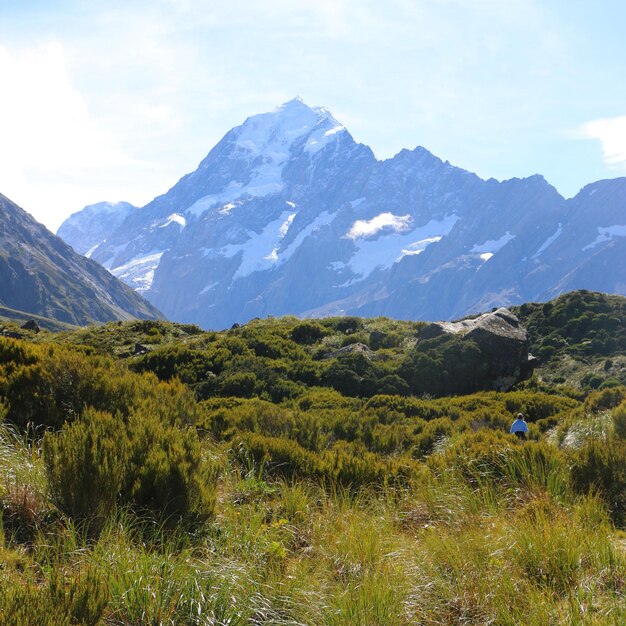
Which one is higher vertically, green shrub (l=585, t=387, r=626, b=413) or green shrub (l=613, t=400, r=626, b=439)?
green shrub (l=613, t=400, r=626, b=439)

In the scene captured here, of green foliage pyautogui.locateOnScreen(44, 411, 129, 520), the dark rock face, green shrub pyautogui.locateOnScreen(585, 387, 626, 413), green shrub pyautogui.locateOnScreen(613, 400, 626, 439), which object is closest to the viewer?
green foliage pyautogui.locateOnScreen(44, 411, 129, 520)

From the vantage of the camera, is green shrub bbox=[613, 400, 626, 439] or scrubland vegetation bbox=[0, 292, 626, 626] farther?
green shrub bbox=[613, 400, 626, 439]

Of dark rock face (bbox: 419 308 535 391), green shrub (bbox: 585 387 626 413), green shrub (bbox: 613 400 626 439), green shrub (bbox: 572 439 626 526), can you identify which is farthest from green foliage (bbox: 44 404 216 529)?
dark rock face (bbox: 419 308 535 391)

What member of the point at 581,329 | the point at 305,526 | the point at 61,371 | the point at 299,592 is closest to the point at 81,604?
the point at 299,592

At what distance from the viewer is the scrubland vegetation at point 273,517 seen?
419 centimetres

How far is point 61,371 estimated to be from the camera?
894 cm

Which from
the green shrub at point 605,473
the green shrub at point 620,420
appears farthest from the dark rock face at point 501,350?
the green shrub at point 605,473

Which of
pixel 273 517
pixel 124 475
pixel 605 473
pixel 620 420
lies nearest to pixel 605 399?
pixel 620 420

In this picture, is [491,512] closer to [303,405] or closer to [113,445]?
[113,445]

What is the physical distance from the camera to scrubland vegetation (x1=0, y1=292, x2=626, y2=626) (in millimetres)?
4188

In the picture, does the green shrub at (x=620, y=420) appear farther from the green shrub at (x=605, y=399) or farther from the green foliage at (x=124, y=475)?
the green foliage at (x=124, y=475)

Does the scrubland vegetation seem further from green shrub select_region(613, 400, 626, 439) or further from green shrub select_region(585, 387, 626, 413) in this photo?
green shrub select_region(585, 387, 626, 413)

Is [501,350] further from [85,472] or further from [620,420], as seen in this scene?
[85,472]

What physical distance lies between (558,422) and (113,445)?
39.6 ft
